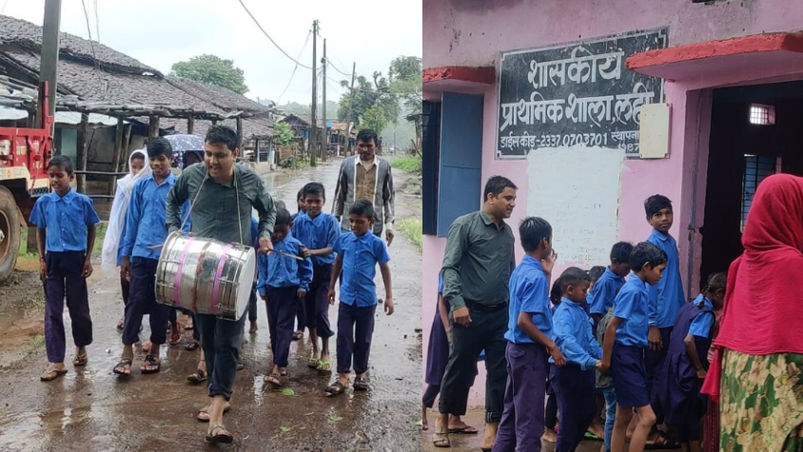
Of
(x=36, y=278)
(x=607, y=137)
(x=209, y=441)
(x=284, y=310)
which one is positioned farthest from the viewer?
(x=36, y=278)

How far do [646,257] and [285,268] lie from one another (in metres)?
2.46

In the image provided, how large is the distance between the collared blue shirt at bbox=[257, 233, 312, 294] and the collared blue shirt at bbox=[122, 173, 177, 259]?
74 centimetres

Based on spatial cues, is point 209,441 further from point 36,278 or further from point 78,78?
point 78,78

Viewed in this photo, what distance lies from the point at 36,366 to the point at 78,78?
14.1 meters

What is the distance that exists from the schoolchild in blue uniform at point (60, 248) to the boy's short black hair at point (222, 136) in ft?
5.61

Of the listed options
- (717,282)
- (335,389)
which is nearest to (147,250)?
(335,389)

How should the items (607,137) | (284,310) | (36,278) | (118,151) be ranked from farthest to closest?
1. (118,151)
2. (36,278)
3. (284,310)
4. (607,137)

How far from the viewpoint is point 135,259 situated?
17.8 feet

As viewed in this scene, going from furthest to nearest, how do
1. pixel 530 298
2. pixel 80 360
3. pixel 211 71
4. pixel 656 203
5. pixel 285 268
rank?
pixel 211 71 < pixel 80 360 < pixel 285 268 < pixel 656 203 < pixel 530 298

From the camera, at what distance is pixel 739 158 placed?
21.6ft

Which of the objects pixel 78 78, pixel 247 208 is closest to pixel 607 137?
pixel 247 208

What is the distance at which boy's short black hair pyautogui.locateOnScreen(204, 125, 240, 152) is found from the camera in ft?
13.6

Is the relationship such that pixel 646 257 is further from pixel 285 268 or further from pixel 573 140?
pixel 285 268

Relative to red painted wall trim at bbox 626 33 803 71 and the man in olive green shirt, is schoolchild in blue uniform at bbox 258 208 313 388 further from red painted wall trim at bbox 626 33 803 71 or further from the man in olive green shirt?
red painted wall trim at bbox 626 33 803 71
